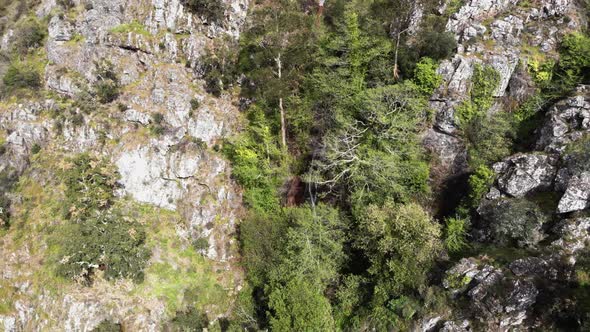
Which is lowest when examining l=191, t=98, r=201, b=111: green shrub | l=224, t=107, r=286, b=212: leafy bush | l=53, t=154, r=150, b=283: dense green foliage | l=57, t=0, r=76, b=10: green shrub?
l=53, t=154, r=150, b=283: dense green foliage

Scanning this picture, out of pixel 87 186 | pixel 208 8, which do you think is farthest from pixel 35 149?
pixel 208 8

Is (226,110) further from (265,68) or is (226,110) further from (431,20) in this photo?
(431,20)

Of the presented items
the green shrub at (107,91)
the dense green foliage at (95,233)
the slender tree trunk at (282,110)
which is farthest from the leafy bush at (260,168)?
the green shrub at (107,91)

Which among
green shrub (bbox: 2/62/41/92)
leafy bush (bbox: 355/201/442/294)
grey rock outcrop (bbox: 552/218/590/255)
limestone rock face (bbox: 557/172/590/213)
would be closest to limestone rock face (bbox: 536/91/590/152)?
limestone rock face (bbox: 557/172/590/213)

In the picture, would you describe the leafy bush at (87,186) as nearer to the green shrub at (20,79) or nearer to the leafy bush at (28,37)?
the green shrub at (20,79)

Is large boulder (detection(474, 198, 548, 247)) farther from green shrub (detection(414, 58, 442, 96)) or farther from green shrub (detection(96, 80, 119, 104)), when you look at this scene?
green shrub (detection(96, 80, 119, 104))

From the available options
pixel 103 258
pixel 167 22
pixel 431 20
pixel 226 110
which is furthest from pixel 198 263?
pixel 431 20
